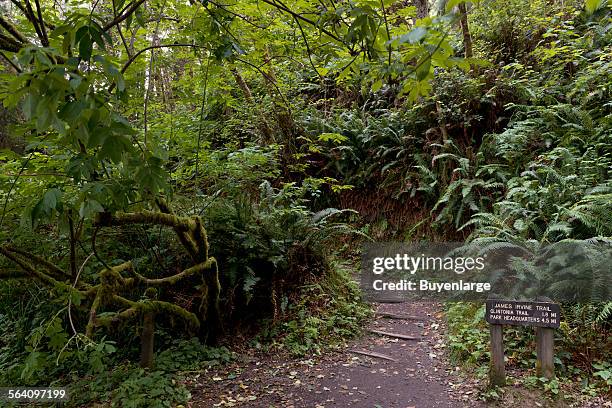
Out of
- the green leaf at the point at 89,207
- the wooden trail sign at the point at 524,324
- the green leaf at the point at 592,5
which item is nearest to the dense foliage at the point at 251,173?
the green leaf at the point at 89,207

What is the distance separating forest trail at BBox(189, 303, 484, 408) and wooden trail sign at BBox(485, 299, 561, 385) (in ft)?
1.37

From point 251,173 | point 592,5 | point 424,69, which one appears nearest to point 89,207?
point 424,69

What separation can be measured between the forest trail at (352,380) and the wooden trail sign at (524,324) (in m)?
0.42

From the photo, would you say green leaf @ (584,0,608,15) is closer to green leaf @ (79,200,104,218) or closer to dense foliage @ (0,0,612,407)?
dense foliage @ (0,0,612,407)

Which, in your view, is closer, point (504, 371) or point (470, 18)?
point (504, 371)

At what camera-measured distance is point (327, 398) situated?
4.27 meters

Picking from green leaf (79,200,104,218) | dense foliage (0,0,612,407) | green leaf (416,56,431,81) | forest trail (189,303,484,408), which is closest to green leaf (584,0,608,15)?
dense foliage (0,0,612,407)

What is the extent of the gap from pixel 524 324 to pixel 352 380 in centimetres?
200

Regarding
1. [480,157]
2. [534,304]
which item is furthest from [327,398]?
[480,157]

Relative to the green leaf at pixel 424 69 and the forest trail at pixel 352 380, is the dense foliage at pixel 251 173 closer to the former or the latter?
the green leaf at pixel 424 69

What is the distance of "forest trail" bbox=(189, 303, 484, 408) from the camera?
420 cm

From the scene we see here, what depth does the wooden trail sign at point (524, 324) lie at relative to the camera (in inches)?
154

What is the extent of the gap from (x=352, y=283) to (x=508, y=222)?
8.76 ft

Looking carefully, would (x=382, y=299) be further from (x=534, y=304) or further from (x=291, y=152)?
(x=291, y=152)
